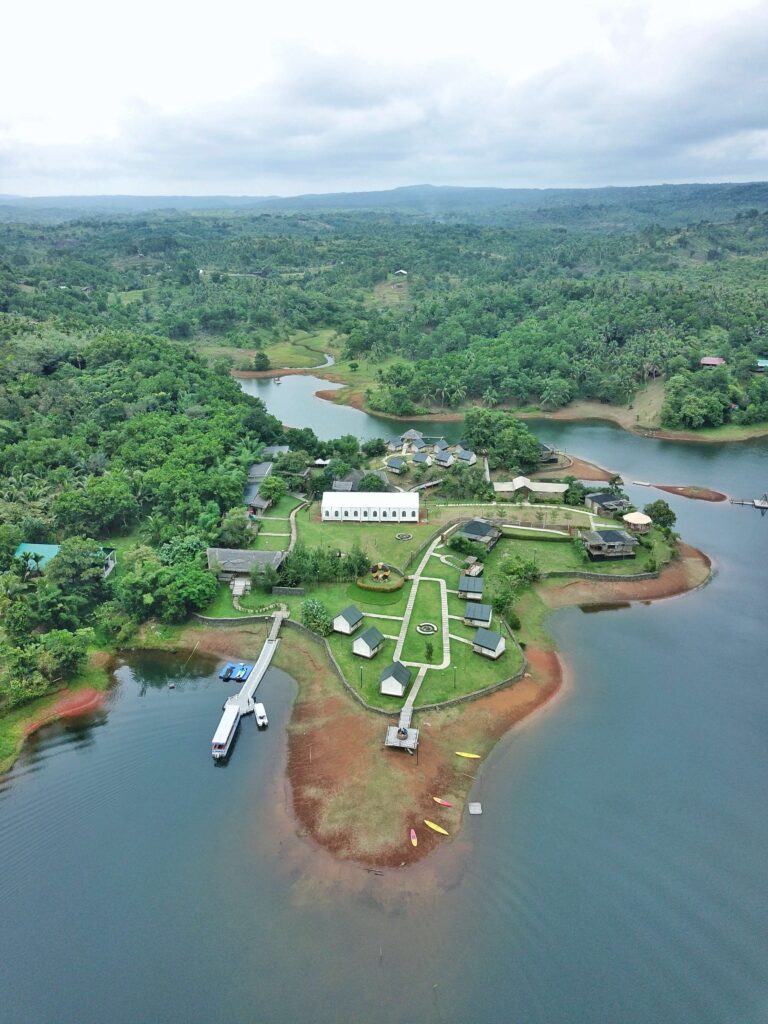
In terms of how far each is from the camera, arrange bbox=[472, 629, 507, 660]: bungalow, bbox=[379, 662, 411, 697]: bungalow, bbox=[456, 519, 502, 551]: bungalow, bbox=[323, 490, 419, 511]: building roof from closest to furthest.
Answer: bbox=[379, 662, 411, 697]: bungalow < bbox=[472, 629, 507, 660]: bungalow < bbox=[456, 519, 502, 551]: bungalow < bbox=[323, 490, 419, 511]: building roof

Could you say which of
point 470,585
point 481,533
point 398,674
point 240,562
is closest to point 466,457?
point 481,533

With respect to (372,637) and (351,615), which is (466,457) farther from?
(372,637)

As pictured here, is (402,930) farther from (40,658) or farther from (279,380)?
(279,380)

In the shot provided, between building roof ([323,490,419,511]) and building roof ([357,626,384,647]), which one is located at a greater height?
building roof ([323,490,419,511])

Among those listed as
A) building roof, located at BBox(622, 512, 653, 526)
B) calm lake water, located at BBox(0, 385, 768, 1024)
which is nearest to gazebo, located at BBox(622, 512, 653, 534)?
building roof, located at BBox(622, 512, 653, 526)

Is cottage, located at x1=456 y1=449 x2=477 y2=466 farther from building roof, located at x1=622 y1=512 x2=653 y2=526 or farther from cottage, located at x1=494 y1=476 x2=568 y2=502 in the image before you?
building roof, located at x1=622 y1=512 x2=653 y2=526

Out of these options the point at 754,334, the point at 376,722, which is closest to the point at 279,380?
the point at 754,334
